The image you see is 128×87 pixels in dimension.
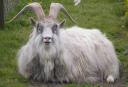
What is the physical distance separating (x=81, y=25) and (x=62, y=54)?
5300 millimetres

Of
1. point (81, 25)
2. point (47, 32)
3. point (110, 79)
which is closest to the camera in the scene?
point (47, 32)

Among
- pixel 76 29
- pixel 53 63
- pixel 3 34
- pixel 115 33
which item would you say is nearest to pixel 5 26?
pixel 3 34

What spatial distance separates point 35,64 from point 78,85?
0.85 m

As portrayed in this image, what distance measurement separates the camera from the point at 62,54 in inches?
418

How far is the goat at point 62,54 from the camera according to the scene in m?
10.4

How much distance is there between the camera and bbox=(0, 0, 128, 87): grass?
11.4 meters

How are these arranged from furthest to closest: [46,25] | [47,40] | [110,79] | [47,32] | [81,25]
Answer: [81,25] → [110,79] → [46,25] → [47,32] → [47,40]

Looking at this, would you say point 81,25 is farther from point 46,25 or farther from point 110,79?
point 46,25

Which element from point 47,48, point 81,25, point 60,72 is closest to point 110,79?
point 60,72

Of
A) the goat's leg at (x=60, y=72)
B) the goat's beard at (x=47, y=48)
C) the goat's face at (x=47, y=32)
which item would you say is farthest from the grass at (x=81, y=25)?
the goat's face at (x=47, y=32)

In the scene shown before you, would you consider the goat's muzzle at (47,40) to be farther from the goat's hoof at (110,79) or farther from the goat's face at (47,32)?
the goat's hoof at (110,79)

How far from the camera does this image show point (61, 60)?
10617 mm

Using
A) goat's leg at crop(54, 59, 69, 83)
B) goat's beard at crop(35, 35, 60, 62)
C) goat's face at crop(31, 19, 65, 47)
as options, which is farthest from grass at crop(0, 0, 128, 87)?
goat's face at crop(31, 19, 65, 47)

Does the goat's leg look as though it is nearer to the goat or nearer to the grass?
the goat
